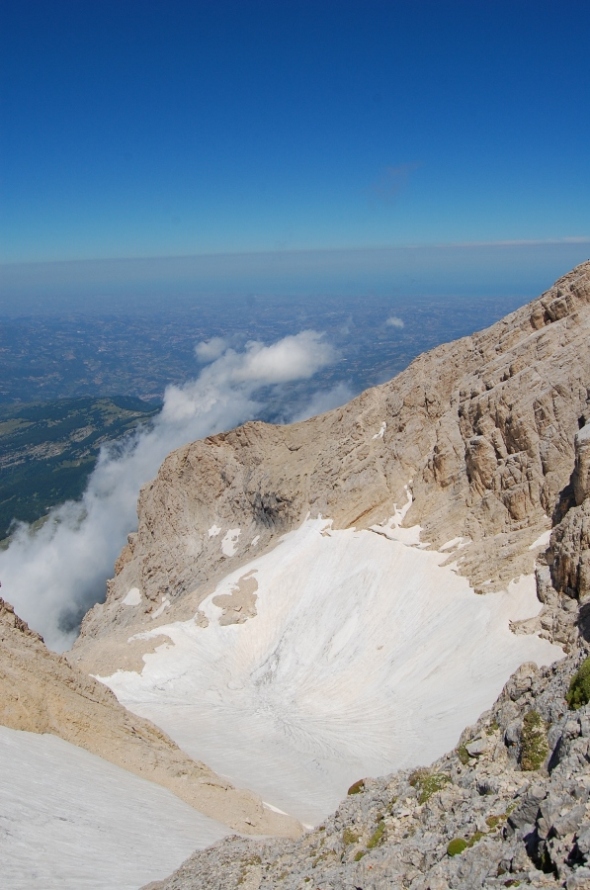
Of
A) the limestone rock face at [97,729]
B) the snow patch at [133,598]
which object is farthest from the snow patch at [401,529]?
the limestone rock face at [97,729]

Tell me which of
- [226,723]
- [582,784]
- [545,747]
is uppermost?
[582,784]

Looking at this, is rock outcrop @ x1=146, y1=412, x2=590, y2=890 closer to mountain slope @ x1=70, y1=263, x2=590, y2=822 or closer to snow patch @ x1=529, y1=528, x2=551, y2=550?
mountain slope @ x1=70, y1=263, x2=590, y2=822

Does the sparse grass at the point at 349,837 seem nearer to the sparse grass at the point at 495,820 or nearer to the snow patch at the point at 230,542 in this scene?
the sparse grass at the point at 495,820

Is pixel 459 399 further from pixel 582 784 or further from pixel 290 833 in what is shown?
pixel 582 784

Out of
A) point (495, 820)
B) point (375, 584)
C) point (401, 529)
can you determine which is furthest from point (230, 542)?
point (495, 820)

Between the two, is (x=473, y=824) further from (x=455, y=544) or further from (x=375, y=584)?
(x=455, y=544)

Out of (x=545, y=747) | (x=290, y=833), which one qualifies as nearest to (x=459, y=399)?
(x=290, y=833)

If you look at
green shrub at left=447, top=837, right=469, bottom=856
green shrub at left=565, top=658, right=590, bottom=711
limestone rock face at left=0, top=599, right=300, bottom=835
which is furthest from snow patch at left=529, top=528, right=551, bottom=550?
green shrub at left=447, top=837, right=469, bottom=856
